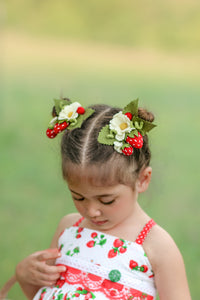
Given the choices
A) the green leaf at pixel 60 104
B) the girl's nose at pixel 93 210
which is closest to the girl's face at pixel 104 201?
the girl's nose at pixel 93 210

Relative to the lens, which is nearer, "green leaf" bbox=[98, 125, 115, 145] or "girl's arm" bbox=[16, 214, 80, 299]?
"green leaf" bbox=[98, 125, 115, 145]

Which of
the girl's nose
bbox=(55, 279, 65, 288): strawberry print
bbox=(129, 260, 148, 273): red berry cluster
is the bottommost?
bbox=(55, 279, 65, 288): strawberry print

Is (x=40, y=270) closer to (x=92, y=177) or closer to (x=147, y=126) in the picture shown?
(x=92, y=177)

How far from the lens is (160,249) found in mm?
2240

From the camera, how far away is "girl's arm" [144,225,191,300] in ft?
7.26

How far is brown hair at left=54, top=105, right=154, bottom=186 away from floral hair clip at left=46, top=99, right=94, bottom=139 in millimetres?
23

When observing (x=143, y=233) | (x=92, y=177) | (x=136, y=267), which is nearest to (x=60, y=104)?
(x=92, y=177)

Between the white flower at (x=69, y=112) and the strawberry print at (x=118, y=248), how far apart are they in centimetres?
55

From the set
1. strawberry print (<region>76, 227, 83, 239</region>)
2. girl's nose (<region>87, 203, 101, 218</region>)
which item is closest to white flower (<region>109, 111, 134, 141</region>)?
girl's nose (<region>87, 203, 101, 218</region>)

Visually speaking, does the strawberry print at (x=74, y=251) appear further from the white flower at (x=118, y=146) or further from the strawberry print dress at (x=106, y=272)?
the white flower at (x=118, y=146)

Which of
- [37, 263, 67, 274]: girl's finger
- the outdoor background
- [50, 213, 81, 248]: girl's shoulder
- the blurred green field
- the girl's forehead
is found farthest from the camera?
the outdoor background

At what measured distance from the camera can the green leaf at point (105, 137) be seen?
7.21 feet

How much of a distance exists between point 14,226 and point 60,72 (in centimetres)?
465

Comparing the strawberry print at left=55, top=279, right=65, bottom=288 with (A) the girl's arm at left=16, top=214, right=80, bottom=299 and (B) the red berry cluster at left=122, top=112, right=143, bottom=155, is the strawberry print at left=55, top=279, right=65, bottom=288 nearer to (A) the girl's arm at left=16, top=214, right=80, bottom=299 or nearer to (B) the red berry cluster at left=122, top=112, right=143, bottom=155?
(A) the girl's arm at left=16, top=214, right=80, bottom=299
